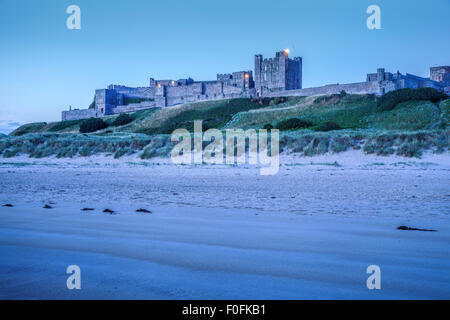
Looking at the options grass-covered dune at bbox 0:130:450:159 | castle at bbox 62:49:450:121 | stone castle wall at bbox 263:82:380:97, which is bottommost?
grass-covered dune at bbox 0:130:450:159

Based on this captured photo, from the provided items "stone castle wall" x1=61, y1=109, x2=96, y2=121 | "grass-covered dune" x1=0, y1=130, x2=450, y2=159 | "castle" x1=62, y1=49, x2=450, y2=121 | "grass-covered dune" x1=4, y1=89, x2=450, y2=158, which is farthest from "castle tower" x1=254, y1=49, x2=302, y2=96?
"grass-covered dune" x1=0, y1=130, x2=450, y2=159

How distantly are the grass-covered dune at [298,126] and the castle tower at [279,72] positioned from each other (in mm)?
16534

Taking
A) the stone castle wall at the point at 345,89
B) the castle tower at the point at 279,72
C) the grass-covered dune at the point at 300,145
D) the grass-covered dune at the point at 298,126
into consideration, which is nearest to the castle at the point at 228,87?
the castle tower at the point at 279,72

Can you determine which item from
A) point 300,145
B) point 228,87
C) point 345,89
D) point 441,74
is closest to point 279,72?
point 228,87

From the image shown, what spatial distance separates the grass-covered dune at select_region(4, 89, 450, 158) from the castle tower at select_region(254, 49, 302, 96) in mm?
16534

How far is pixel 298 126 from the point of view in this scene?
32.9 m

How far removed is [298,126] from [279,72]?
41.6 meters

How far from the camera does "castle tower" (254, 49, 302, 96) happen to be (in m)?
71.2

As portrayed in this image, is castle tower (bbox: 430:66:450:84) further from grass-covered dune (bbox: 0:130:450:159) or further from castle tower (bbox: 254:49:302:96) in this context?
grass-covered dune (bbox: 0:130:450:159)

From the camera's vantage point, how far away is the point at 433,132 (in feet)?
43.8

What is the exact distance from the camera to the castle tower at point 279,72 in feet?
234
